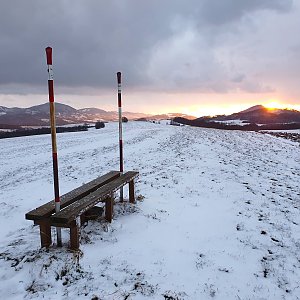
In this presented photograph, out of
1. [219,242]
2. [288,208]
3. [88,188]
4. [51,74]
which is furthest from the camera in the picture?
[288,208]

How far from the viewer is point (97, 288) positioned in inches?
186

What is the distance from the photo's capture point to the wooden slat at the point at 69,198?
5.59m

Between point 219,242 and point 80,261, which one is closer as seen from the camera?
point 80,261

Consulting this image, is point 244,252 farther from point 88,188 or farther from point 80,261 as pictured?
point 88,188

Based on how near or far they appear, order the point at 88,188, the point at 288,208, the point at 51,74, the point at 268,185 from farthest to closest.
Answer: the point at 268,185, the point at 288,208, the point at 88,188, the point at 51,74

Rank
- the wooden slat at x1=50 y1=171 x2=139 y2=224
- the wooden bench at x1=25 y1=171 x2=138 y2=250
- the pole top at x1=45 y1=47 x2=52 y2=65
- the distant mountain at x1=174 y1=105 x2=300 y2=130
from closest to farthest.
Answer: the pole top at x1=45 y1=47 x2=52 y2=65 → the wooden slat at x1=50 y1=171 x2=139 y2=224 → the wooden bench at x1=25 y1=171 x2=138 y2=250 → the distant mountain at x1=174 y1=105 x2=300 y2=130

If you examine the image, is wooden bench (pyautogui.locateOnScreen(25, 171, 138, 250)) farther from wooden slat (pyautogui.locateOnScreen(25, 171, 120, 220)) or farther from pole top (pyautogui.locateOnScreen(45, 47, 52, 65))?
pole top (pyautogui.locateOnScreen(45, 47, 52, 65))

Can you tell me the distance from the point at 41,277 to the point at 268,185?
30.2 ft

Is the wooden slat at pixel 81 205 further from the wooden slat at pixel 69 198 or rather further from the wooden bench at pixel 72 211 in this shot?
the wooden slat at pixel 69 198

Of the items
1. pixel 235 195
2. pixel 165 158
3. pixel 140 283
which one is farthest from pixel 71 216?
pixel 165 158

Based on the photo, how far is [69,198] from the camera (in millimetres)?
6719

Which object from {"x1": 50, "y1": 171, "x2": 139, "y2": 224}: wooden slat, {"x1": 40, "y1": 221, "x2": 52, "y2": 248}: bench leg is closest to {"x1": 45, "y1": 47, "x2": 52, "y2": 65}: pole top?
{"x1": 50, "y1": 171, "x2": 139, "y2": 224}: wooden slat

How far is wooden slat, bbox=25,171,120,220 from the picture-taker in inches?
220

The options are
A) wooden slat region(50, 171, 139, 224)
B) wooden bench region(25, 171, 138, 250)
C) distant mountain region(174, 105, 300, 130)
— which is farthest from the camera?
distant mountain region(174, 105, 300, 130)
